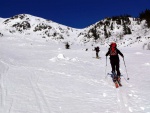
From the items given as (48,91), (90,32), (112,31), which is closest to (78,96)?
(48,91)

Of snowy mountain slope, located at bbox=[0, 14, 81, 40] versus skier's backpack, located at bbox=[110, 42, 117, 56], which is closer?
skier's backpack, located at bbox=[110, 42, 117, 56]

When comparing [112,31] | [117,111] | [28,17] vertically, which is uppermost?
[28,17]

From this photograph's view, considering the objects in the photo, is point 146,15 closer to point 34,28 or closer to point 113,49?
point 113,49

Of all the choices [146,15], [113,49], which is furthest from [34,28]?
[113,49]

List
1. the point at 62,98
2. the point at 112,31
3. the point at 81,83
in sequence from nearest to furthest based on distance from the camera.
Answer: the point at 62,98, the point at 81,83, the point at 112,31

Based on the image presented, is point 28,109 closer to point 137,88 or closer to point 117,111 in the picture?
point 117,111

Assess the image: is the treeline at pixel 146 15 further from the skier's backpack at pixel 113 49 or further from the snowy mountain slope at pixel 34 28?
the snowy mountain slope at pixel 34 28

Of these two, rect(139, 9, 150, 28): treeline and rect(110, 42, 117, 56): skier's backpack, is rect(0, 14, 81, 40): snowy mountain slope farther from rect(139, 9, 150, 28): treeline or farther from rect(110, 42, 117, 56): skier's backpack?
rect(110, 42, 117, 56): skier's backpack

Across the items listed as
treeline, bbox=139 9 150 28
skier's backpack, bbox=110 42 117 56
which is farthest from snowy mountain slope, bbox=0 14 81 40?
skier's backpack, bbox=110 42 117 56

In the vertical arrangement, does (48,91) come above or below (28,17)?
below

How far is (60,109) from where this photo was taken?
6238mm

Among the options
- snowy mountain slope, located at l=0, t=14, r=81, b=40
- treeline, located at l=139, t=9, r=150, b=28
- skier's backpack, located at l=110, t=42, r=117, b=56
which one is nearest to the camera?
skier's backpack, located at l=110, t=42, r=117, b=56

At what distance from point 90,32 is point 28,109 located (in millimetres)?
120135

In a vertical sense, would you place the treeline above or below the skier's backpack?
above
